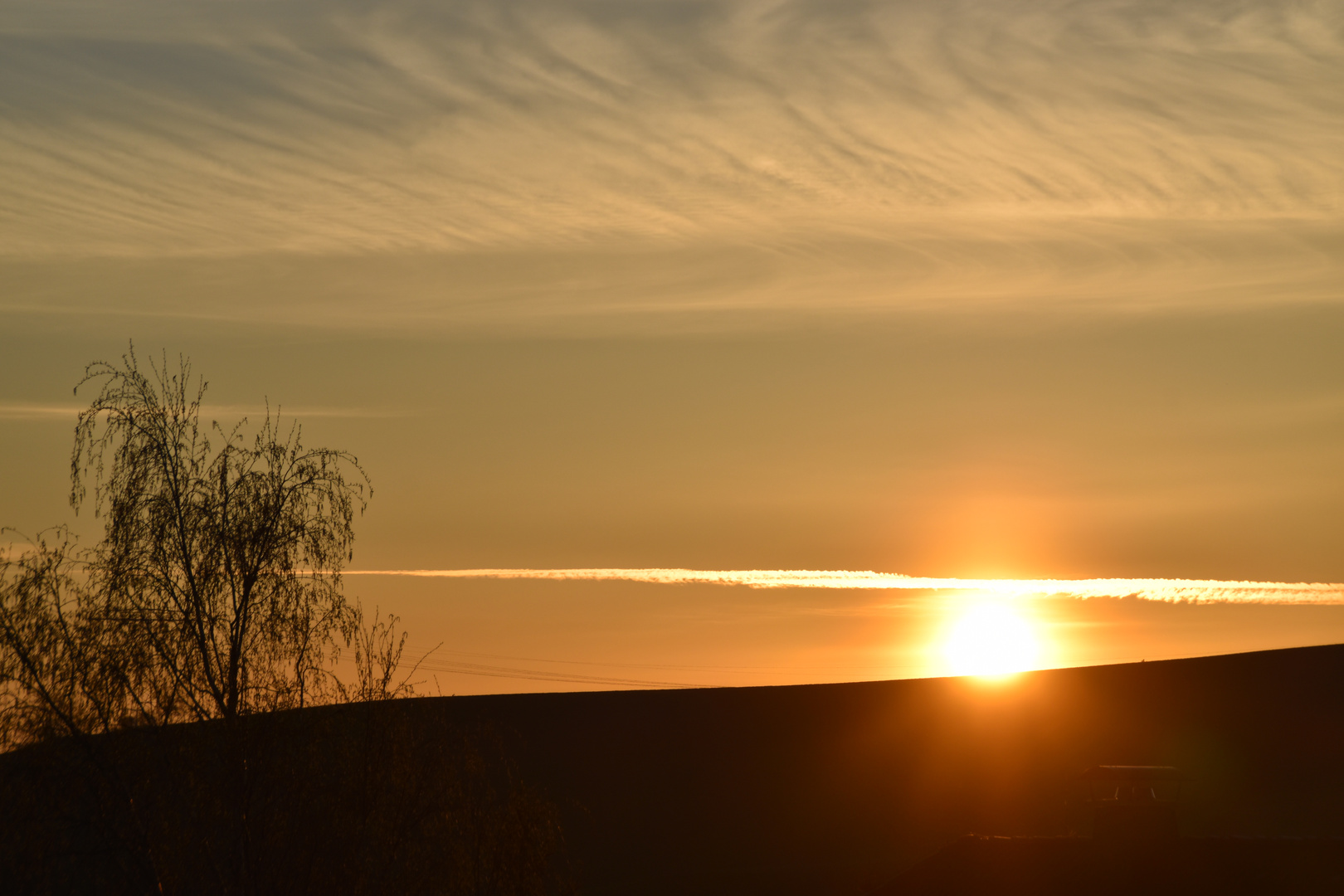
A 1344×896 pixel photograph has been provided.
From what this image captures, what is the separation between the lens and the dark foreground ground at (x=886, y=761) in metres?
54.3

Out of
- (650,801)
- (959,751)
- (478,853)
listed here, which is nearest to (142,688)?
(478,853)

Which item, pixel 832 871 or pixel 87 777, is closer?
pixel 87 777

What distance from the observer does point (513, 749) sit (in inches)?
2771

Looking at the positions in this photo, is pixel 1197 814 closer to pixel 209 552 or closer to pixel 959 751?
pixel 959 751

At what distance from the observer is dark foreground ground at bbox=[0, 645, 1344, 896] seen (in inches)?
2140

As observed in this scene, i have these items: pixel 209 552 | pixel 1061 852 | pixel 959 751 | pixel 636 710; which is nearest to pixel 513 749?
pixel 636 710

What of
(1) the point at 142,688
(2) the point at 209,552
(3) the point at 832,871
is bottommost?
(3) the point at 832,871

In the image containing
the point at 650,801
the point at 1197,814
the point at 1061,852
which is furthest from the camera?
the point at 650,801

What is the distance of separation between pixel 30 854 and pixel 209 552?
4.25 meters

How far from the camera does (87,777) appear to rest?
15.9 m

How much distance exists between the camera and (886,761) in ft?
219

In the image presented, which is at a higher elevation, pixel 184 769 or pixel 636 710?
pixel 636 710

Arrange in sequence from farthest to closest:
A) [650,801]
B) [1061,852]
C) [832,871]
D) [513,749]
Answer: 1. [513,749]
2. [650,801]
3. [832,871]
4. [1061,852]

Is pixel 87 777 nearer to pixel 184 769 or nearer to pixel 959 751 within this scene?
pixel 184 769
